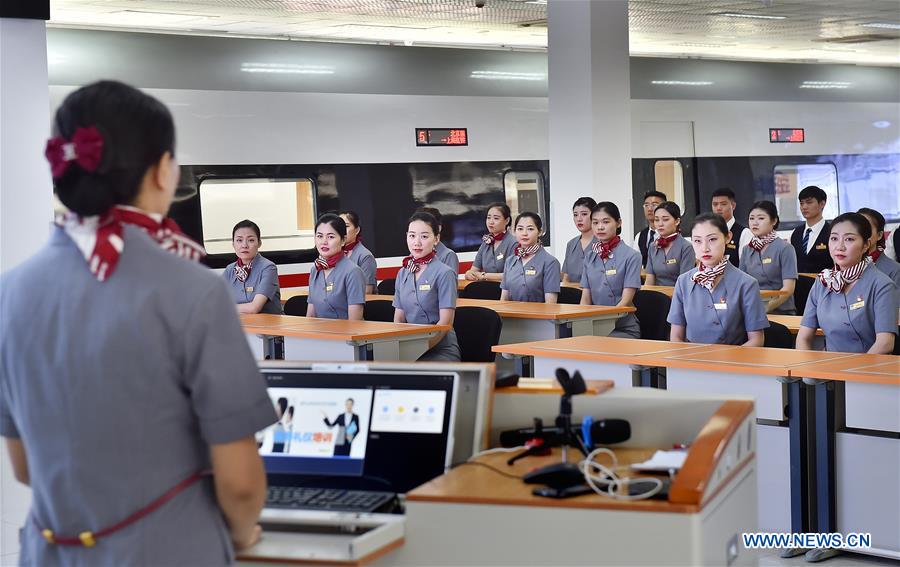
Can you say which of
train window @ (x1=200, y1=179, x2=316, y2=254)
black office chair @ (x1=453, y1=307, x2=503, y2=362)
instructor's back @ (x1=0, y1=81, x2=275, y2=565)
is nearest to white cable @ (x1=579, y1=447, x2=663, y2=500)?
instructor's back @ (x1=0, y1=81, x2=275, y2=565)

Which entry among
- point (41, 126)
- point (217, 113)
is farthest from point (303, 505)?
point (217, 113)

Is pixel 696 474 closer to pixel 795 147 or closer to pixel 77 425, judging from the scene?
pixel 77 425

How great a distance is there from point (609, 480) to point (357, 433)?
0.65 m

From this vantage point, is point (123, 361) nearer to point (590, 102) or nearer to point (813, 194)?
point (590, 102)

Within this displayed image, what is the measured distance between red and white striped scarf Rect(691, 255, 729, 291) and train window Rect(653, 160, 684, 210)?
22.2 ft

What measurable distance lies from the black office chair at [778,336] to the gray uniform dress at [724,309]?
0.08 m

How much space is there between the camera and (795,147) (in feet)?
48.0

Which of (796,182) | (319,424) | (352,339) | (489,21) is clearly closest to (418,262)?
(352,339)

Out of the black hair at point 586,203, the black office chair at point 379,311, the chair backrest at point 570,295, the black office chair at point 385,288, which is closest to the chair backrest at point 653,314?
the chair backrest at point 570,295

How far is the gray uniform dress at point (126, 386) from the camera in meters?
1.95

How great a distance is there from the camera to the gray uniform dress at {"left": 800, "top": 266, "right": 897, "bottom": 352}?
5930 millimetres

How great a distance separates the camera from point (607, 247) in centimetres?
920

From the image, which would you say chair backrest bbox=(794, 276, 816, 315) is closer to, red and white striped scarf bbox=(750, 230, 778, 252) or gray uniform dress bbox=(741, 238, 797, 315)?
gray uniform dress bbox=(741, 238, 797, 315)

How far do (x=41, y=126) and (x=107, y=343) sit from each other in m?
5.48
